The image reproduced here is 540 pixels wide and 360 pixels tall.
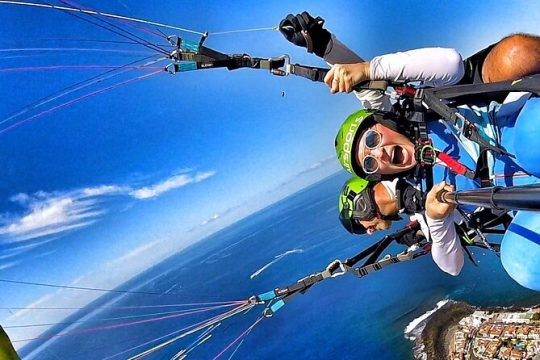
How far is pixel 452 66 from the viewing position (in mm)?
1415

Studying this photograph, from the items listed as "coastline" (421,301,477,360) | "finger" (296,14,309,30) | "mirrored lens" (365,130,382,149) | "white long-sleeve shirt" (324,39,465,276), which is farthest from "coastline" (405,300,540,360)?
"finger" (296,14,309,30)

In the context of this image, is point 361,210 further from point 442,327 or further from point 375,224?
point 442,327

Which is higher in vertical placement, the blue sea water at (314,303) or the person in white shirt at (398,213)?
the person in white shirt at (398,213)

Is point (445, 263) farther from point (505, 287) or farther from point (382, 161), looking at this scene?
point (505, 287)

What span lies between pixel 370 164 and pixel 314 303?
25.1 ft

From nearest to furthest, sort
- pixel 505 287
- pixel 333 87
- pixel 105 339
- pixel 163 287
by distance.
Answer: pixel 333 87 < pixel 105 339 < pixel 505 287 < pixel 163 287

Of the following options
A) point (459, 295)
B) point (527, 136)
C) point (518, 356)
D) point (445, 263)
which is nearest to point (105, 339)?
point (459, 295)

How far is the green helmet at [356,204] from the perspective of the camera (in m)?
1.73

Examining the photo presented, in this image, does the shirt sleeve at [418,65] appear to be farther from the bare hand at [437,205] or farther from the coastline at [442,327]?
the coastline at [442,327]

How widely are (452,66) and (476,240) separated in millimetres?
658

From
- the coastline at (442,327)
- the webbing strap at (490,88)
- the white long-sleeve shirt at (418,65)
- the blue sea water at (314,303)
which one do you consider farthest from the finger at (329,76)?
the coastline at (442,327)

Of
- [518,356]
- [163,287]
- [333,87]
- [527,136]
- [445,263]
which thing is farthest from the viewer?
[163,287]

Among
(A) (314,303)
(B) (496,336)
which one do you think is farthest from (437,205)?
(B) (496,336)

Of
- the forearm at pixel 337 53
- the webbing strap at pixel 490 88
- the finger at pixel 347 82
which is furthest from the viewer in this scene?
the forearm at pixel 337 53
